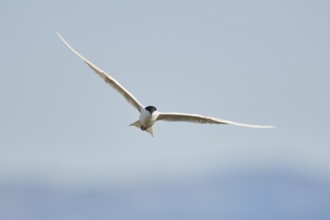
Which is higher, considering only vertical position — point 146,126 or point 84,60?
point 84,60

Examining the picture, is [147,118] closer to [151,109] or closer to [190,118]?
[151,109]

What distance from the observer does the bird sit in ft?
174

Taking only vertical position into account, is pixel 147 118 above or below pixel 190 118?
below

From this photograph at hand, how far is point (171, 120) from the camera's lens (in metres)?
55.2

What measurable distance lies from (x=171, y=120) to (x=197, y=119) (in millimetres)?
1510

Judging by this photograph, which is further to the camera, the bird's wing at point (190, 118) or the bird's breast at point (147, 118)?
the bird's wing at point (190, 118)

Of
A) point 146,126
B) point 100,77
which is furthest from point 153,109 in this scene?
point 100,77

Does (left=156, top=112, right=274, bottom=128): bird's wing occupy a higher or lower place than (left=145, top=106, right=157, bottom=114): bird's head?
higher

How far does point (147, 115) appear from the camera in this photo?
173 ft

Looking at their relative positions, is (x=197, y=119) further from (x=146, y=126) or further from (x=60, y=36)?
(x=60, y=36)

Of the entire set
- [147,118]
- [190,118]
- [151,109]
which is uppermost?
[190,118]

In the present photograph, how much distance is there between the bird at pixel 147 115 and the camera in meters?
53.0

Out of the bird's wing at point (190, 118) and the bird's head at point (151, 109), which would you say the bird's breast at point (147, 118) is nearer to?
the bird's head at point (151, 109)

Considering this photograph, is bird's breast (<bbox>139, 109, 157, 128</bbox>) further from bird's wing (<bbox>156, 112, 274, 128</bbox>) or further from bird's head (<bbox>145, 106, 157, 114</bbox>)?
bird's wing (<bbox>156, 112, 274, 128</bbox>)
